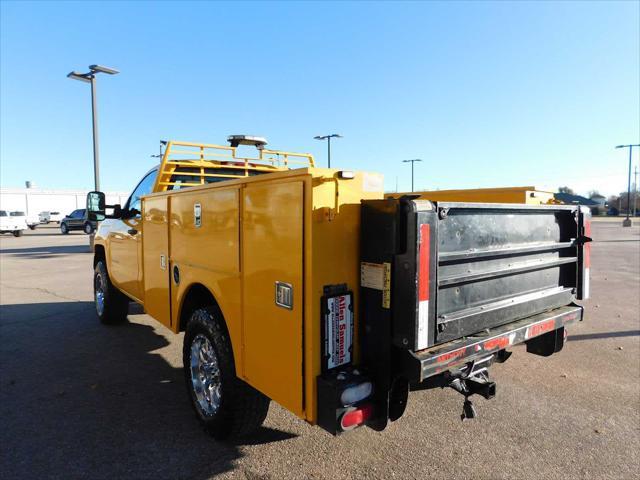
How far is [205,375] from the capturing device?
3.42m

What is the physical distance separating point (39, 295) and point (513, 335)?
929cm

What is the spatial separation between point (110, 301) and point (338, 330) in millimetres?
5023

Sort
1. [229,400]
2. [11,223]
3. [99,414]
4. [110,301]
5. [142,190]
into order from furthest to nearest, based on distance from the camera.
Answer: [11,223]
[110,301]
[142,190]
[99,414]
[229,400]

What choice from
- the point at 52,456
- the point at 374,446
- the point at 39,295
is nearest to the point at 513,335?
the point at 374,446

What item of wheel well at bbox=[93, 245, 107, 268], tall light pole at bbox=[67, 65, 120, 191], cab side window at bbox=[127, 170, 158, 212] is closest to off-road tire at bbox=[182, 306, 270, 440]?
cab side window at bbox=[127, 170, 158, 212]

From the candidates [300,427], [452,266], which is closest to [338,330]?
[452,266]

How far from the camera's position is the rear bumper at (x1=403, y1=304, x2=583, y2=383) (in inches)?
88.9

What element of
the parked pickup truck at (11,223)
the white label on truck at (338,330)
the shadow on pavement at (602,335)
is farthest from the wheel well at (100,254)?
the parked pickup truck at (11,223)

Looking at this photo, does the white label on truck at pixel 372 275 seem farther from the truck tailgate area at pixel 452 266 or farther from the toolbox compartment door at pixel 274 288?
the toolbox compartment door at pixel 274 288

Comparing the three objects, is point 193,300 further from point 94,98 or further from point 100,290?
point 94,98

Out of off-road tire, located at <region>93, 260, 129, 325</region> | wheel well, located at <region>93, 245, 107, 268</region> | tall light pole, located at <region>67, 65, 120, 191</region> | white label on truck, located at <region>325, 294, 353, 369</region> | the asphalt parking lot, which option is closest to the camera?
white label on truck, located at <region>325, 294, 353, 369</region>

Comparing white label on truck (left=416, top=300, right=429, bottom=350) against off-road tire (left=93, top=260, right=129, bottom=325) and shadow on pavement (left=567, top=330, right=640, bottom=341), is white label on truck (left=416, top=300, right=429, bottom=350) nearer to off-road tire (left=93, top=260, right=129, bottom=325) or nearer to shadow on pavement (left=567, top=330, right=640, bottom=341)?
shadow on pavement (left=567, top=330, right=640, bottom=341)

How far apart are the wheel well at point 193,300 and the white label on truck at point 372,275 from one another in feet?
5.07

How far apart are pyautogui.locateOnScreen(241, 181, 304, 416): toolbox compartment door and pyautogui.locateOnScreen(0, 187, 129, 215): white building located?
177 ft
